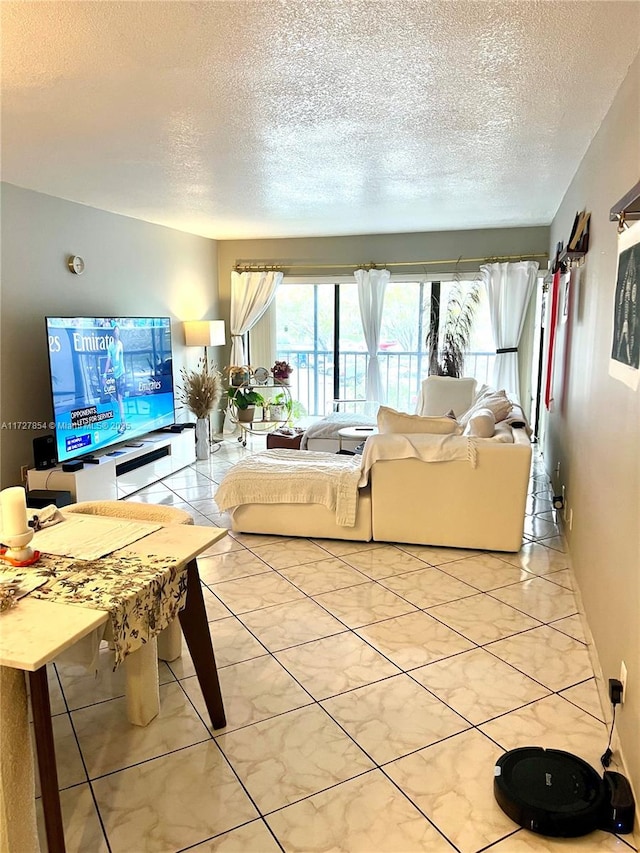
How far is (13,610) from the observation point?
1.52 m

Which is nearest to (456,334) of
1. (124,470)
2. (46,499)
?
(124,470)

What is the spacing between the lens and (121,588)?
164 centimetres

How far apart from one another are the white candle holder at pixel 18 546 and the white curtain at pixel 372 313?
19.1 feet

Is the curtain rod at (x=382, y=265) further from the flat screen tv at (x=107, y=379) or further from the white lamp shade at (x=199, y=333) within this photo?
the flat screen tv at (x=107, y=379)

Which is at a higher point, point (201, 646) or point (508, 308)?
point (508, 308)

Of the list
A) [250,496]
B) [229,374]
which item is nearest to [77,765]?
[250,496]

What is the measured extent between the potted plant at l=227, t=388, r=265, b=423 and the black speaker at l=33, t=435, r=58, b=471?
2795 mm

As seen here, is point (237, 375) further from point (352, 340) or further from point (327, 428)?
point (327, 428)

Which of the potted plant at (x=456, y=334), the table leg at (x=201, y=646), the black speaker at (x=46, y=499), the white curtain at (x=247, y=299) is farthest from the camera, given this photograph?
the white curtain at (x=247, y=299)

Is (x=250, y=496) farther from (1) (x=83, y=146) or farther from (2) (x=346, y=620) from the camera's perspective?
(1) (x=83, y=146)

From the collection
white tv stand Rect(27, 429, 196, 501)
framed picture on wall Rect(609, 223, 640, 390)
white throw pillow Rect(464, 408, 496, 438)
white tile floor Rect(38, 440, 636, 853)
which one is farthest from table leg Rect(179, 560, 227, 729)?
white tv stand Rect(27, 429, 196, 501)

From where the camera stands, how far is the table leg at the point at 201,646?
Answer: 2.10 metres

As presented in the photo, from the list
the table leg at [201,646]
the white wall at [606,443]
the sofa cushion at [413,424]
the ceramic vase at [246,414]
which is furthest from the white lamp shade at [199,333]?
the table leg at [201,646]

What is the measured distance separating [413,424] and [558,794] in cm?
240
